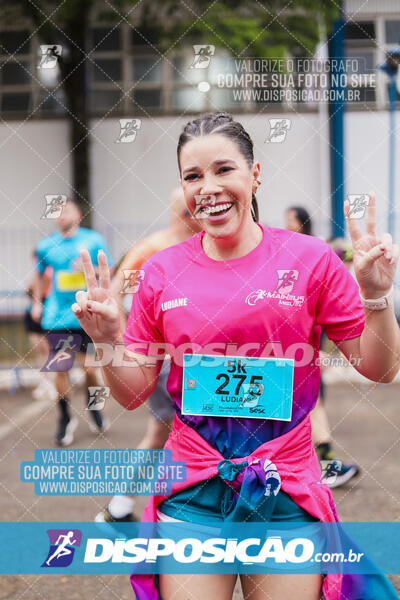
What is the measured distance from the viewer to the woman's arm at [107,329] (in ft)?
6.95

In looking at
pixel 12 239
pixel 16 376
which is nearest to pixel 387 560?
pixel 16 376

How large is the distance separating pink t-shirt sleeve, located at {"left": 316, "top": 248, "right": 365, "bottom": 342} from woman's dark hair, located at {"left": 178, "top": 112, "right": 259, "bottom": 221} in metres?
0.39

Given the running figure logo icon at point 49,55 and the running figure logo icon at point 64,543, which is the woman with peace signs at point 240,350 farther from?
the running figure logo icon at point 49,55

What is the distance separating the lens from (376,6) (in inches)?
458

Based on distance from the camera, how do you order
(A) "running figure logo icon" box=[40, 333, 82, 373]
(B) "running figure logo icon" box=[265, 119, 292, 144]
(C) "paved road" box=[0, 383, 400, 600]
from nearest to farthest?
1. (B) "running figure logo icon" box=[265, 119, 292, 144]
2. (C) "paved road" box=[0, 383, 400, 600]
3. (A) "running figure logo icon" box=[40, 333, 82, 373]

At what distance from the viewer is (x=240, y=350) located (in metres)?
2.22

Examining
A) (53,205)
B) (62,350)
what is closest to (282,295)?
(53,205)

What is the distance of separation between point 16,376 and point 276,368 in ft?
24.9

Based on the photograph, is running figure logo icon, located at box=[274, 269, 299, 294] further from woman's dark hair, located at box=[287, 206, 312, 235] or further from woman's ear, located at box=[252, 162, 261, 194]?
woman's dark hair, located at box=[287, 206, 312, 235]

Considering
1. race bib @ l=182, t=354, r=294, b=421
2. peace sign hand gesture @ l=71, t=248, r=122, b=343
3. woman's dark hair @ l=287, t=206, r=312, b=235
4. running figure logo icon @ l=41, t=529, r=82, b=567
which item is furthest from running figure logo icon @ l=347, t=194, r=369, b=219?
woman's dark hair @ l=287, t=206, r=312, b=235

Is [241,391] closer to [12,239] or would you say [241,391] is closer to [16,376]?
[16,376]

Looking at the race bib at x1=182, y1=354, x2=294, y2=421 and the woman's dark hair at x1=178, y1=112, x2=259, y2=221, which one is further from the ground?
the woman's dark hair at x1=178, y1=112, x2=259, y2=221

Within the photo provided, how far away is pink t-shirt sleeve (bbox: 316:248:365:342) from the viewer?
218cm

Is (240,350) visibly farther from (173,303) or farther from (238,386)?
(173,303)
